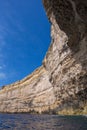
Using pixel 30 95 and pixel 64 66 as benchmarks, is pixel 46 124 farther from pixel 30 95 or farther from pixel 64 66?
pixel 30 95

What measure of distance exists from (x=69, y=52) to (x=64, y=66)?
3518mm

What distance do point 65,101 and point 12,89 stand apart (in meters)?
35.7

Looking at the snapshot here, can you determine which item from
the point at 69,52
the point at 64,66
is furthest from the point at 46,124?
the point at 64,66

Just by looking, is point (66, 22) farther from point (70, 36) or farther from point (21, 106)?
point (21, 106)

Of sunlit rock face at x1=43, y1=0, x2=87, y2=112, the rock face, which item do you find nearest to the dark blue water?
the rock face

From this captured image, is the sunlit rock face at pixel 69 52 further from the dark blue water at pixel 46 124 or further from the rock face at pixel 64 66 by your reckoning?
the dark blue water at pixel 46 124

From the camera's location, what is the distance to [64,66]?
48.8 meters

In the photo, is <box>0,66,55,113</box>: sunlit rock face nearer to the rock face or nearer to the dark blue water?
the rock face

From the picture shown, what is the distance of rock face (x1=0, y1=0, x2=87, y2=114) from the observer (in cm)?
3745

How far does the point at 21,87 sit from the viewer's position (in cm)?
7669

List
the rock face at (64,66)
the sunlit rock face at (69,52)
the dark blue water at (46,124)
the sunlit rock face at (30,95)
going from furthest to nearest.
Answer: the sunlit rock face at (30,95), the rock face at (64,66), the sunlit rock face at (69,52), the dark blue water at (46,124)

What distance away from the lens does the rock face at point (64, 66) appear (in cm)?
3745

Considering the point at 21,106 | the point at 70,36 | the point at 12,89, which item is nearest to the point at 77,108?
the point at 70,36

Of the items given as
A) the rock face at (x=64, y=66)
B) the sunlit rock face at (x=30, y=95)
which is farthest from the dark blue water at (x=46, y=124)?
the sunlit rock face at (x=30, y=95)
